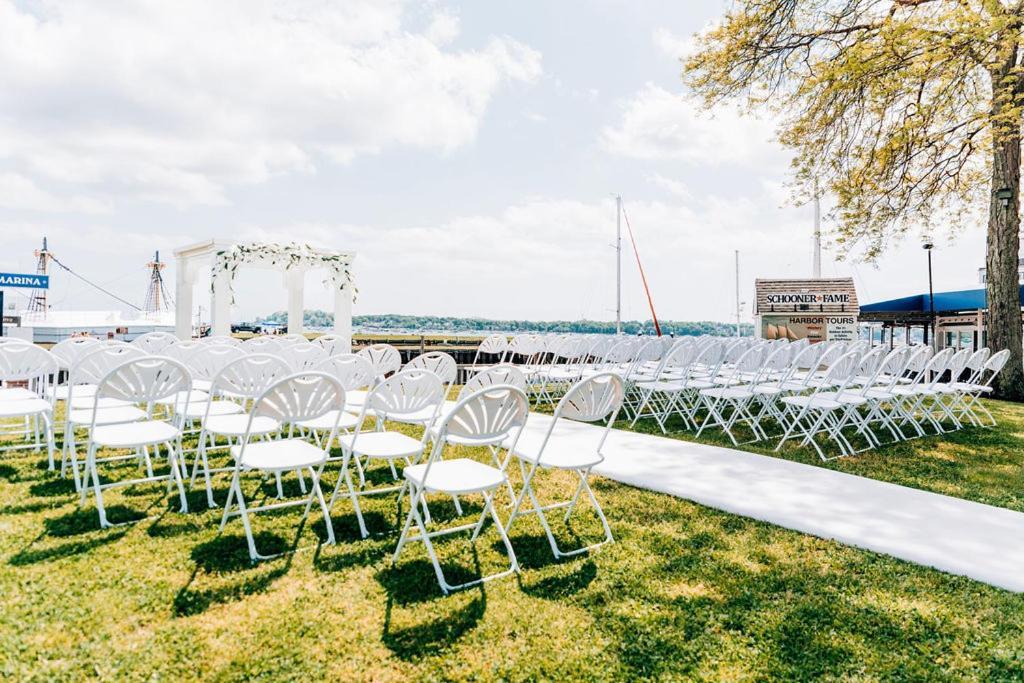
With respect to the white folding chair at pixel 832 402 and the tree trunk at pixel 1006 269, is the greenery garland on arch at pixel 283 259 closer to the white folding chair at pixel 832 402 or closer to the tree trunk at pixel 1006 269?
the white folding chair at pixel 832 402

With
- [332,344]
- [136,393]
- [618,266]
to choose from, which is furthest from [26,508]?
[618,266]

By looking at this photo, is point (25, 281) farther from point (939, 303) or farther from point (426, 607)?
point (939, 303)

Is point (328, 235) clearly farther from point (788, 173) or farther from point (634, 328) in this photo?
point (634, 328)

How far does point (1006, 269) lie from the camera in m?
10.7

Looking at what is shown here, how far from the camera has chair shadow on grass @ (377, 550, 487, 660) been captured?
2.27 metres

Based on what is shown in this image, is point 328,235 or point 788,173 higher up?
point 788,173

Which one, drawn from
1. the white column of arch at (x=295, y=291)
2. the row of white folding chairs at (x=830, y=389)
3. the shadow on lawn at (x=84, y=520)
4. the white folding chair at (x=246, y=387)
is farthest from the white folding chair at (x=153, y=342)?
the white column of arch at (x=295, y=291)

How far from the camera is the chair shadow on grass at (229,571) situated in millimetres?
2547

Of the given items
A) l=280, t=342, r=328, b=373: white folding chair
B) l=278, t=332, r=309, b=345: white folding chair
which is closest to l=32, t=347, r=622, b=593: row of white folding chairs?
l=280, t=342, r=328, b=373: white folding chair

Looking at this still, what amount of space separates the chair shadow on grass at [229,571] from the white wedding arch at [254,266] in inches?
384

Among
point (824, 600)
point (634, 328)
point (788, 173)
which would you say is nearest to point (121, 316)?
point (634, 328)

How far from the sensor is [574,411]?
3271mm

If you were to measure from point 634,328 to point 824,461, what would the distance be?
31.6m

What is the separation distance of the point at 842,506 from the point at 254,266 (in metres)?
11.5
